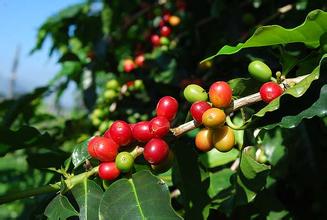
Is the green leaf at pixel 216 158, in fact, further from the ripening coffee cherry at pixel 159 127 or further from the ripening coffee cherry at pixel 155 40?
the ripening coffee cherry at pixel 155 40

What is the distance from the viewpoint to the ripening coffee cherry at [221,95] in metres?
0.95

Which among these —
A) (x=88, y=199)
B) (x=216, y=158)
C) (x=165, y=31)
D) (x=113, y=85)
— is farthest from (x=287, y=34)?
(x=165, y=31)

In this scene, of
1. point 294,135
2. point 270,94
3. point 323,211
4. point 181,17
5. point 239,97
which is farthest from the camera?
point 181,17

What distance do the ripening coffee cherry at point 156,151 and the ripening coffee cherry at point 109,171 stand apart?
89 mm

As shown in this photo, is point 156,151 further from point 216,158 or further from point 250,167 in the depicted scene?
point 216,158

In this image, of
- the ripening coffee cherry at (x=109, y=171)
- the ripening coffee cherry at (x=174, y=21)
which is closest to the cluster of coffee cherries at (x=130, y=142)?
the ripening coffee cherry at (x=109, y=171)

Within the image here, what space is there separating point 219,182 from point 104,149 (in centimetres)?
59

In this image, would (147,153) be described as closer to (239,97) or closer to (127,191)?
(127,191)

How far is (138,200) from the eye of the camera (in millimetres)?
981

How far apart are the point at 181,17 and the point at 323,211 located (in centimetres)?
135

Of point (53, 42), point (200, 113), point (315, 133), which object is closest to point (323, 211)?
point (315, 133)

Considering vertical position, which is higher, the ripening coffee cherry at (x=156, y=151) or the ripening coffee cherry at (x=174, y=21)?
the ripening coffee cherry at (x=156, y=151)

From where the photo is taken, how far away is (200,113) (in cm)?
96

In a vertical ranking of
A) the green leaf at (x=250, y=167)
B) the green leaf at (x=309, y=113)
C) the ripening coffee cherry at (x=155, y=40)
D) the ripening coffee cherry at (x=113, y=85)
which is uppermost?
the green leaf at (x=309, y=113)
